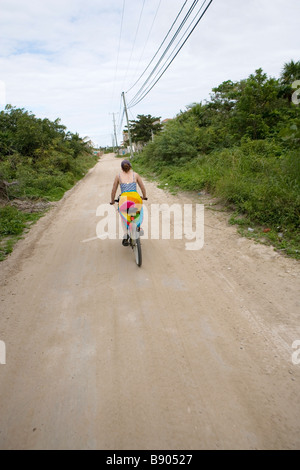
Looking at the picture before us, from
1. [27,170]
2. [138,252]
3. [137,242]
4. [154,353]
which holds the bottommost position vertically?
[154,353]

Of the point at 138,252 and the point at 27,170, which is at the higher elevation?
the point at 27,170

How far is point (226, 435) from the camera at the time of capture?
1824 millimetres

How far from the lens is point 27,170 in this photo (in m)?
12.8

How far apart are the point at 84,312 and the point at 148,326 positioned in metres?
0.97

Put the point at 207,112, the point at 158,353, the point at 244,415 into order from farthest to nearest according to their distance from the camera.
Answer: the point at 207,112
the point at 158,353
the point at 244,415

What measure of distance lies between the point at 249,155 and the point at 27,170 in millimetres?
11123

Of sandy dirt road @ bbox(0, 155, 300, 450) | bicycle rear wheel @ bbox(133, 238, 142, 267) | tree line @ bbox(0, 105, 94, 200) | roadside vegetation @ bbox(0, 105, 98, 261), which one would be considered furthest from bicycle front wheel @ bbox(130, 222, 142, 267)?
tree line @ bbox(0, 105, 94, 200)

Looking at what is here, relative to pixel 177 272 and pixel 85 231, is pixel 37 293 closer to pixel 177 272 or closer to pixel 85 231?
pixel 177 272

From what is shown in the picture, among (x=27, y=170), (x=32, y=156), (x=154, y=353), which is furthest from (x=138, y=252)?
(x=32, y=156)

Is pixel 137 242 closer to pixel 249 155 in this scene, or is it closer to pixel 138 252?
pixel 138 252

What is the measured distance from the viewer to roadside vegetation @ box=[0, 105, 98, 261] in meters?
7.87

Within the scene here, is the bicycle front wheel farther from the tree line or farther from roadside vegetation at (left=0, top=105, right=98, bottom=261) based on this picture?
the tree line

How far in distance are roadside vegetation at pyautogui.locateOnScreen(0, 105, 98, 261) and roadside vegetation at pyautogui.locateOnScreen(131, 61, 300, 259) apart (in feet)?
18.7
